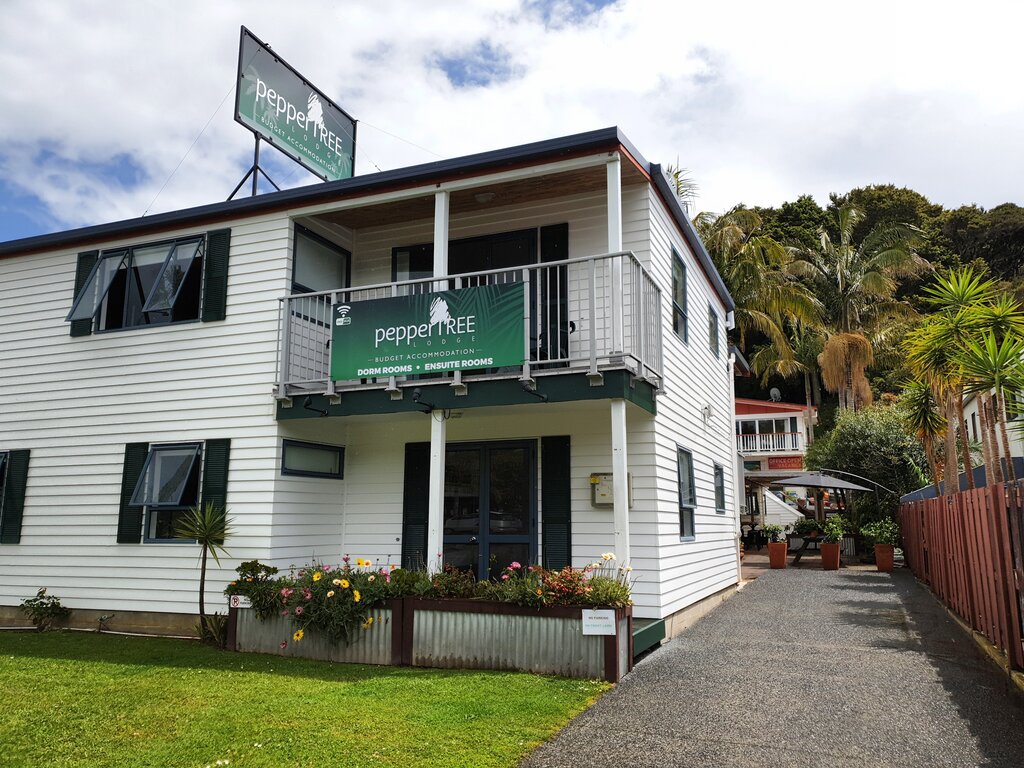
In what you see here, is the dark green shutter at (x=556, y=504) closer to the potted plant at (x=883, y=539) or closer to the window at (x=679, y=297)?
the window at (x=679, y=297)

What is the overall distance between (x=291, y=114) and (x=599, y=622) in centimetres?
917

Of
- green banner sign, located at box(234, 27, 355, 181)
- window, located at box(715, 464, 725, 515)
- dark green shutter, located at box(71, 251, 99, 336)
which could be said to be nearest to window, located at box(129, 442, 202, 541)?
dark green shutter, located at box(71, 251, 99, 336)

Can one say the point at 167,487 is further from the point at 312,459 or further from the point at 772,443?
the point at 772,443

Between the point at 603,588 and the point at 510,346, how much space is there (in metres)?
2.75

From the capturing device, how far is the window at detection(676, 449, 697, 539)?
10625 millimetres

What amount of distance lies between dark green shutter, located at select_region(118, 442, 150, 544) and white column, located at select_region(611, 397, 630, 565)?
21.1 ft

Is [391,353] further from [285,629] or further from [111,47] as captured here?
[111,47]

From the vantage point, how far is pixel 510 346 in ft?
28.0

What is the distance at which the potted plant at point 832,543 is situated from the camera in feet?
60.4

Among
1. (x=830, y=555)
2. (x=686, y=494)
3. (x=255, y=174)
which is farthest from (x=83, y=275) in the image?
(x=830, y=555)

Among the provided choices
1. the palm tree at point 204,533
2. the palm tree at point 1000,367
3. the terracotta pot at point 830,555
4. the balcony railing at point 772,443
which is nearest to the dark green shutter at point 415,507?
the palm tree at point 204,533

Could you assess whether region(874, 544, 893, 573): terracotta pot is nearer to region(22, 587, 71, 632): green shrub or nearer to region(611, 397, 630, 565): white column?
region(611, 397, 630, 565): white column

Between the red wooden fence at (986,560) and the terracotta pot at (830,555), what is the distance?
596 centimetres

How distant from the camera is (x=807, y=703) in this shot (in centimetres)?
640
